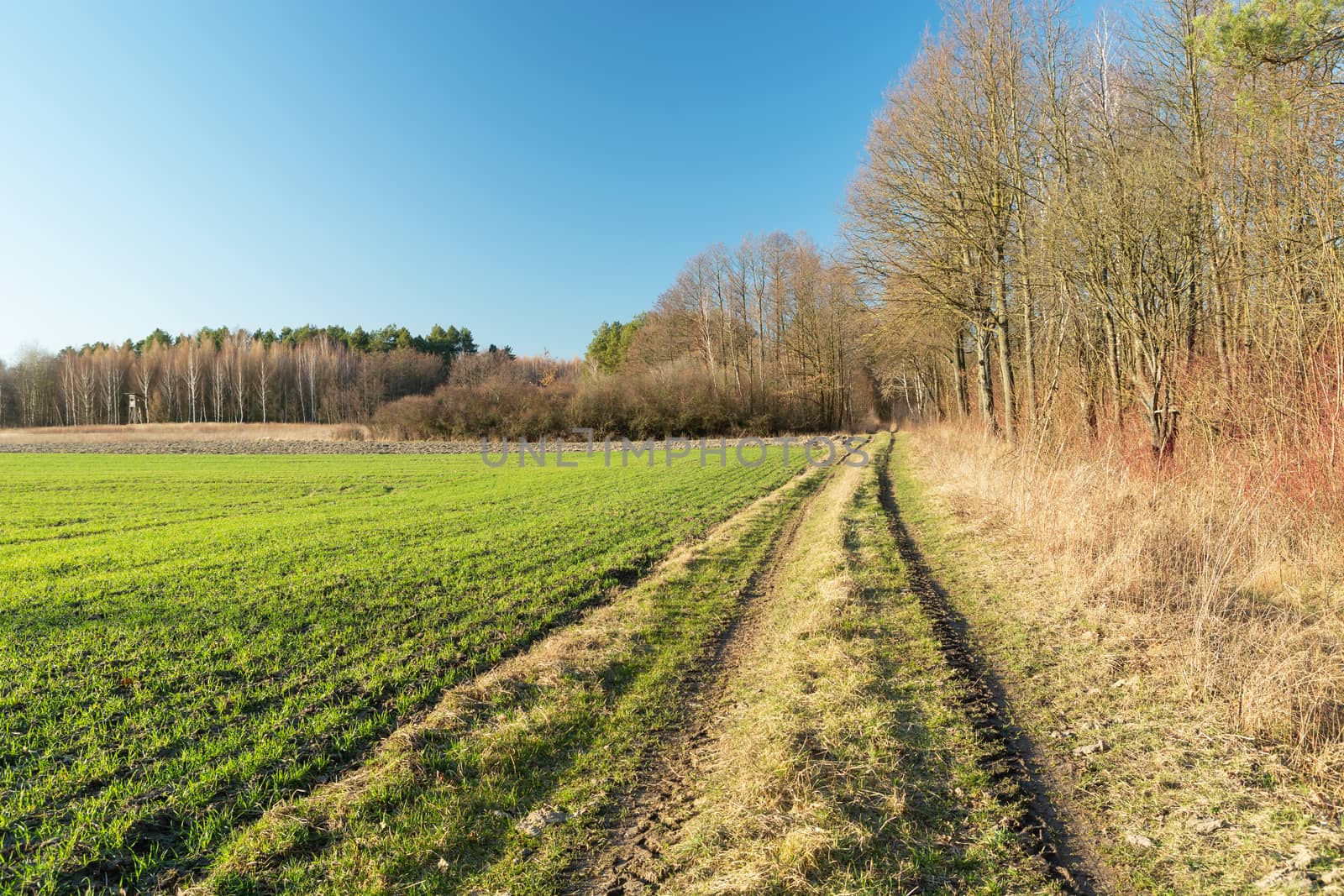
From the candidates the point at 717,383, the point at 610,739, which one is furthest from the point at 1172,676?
the point at 717,383

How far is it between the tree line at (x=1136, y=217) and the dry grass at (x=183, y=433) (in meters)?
50.1

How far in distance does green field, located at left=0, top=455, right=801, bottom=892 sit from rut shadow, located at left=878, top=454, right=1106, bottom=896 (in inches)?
160

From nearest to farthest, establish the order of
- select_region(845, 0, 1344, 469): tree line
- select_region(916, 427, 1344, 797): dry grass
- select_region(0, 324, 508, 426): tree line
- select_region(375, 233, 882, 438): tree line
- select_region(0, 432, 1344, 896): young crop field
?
select_region(0, 432, 1344, 896): young crop field
select_region(916, 427, 1344, 797): dry grass
select_region(845, 0, 1344, 469): tree line
select_region(375, 233, 882, 438): tree line
select_region(0, 324, 508, 426): tree line

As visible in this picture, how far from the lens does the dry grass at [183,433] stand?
53.2m

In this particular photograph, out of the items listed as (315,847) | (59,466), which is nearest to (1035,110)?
(315,847)

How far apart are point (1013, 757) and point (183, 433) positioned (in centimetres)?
7669

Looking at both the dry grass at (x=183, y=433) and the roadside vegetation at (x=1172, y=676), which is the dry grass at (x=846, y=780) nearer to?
the roadside vegetation at (x=1172, y=676)

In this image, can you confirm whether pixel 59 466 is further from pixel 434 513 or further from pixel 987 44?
pixel 987 44

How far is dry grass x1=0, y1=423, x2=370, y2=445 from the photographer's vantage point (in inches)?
2096

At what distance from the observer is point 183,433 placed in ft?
204

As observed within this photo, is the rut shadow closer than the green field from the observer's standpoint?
Yes

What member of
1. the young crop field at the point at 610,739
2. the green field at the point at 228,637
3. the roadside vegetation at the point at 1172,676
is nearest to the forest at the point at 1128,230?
the roadside vegetation at the point at 1172,676

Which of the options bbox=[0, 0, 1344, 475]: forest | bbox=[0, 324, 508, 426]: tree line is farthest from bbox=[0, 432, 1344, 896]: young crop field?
bbox=[0, 324, 508, 426]: tree line

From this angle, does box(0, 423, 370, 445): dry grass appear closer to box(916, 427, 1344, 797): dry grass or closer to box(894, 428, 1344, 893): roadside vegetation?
box(916, 427, 1344, 797): dry grass
